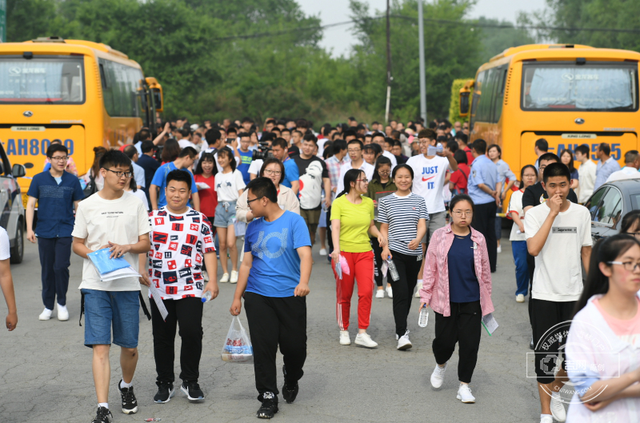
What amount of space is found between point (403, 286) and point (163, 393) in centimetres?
274

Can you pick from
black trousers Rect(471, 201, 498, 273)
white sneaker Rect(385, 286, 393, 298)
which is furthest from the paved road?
black trousers Rect(471, 201, 498, 273)

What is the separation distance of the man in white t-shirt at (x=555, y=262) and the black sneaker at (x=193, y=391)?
2447 mm

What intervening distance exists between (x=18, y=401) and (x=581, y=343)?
14.5 feet

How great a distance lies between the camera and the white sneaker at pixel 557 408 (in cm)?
550

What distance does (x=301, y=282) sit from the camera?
566 centimetres

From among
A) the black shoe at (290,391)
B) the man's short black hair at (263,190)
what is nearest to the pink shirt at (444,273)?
the black shoe at (290,391)

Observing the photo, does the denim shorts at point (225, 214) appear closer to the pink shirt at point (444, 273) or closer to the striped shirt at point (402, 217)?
the striped shirt at point (402, 217)

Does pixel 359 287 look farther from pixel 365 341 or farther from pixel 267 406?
pixel 267 406

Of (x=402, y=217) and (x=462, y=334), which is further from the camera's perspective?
(x=402, y=217)

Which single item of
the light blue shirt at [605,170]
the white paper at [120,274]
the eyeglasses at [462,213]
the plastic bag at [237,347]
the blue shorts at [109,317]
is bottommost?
the plastic bag at [237,347]

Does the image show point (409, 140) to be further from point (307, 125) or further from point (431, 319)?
point (431, 319)

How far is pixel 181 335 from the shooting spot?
19.4 ft

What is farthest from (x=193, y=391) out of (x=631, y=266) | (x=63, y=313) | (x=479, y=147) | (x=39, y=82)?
(x=39, y=82)

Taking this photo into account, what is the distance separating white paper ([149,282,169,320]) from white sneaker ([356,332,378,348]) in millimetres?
2411
